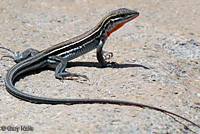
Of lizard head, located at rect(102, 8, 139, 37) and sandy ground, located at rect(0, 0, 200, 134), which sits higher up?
lizard head, located at rect(102, 8, 139, 37)

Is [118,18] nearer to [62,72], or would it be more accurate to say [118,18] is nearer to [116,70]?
[116,70]

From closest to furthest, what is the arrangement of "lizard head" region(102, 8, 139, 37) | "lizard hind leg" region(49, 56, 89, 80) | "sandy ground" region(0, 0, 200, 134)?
"sandy ground" region(0, 0, 200, 134) → "lizard hind leg" region(49, 56, 89, 80) → "lizard head" region(102, 8, 139, 37)

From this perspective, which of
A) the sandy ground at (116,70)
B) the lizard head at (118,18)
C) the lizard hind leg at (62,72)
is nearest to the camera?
the sandy ground at (116,70)

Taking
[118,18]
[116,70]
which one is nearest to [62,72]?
[116,70]

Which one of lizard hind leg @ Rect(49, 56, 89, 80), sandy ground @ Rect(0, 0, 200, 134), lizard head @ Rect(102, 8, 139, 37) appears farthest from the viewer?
lizard head @ Rect(102, 8, 139, 37)

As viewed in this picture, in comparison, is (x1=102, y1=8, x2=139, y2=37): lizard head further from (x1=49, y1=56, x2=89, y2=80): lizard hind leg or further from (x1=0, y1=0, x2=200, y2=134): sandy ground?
(x1=49, y1=56, x2=89, y2=80): lizard hind leg

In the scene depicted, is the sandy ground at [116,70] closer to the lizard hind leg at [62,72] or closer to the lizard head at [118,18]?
the lizard hind leg at [62,72]

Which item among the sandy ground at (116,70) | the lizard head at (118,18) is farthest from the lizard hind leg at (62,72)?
the lizard head at (118,18)

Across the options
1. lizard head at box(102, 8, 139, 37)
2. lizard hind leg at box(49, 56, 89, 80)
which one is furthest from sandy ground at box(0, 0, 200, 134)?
lizard head at box(102, 8, 139, 37)

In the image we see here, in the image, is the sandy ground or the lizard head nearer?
the sandy ground
